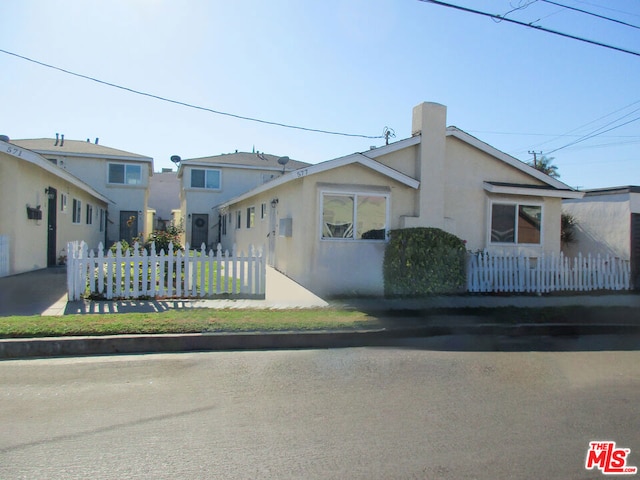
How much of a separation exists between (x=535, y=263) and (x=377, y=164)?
549 centimetres

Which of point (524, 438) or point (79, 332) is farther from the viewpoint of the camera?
point (79, 332)

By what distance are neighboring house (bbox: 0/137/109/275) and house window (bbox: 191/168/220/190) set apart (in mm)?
8727

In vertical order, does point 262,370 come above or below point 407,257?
below

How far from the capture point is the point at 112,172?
26547 millimetres

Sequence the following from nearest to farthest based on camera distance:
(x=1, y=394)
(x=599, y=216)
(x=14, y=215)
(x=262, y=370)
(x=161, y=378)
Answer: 1. (x=1, y=394)
2. (x=161, y=378)
3. (x=262, y=370)
4. (x=14, y=215)
5. (x=599, y=216)

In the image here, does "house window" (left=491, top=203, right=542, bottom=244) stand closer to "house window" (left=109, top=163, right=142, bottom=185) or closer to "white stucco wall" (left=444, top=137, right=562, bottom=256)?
"white stucco wall" (left=444, top=137, right=562, bottom=256)

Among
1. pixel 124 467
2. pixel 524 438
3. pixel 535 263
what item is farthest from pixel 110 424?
pixel 535 263

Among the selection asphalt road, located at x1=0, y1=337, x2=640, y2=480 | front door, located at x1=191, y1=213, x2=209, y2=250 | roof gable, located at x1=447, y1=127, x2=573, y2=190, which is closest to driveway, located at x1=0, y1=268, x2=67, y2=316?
asphalt road, located at x1=0, y1=337, x2=640, y2=480

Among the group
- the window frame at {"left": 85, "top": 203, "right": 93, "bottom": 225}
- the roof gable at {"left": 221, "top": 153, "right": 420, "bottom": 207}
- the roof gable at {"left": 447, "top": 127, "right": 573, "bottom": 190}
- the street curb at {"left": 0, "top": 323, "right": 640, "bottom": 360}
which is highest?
the roof gable at {"left": 447, "top": 127, "right": 573, "bottom": 190}

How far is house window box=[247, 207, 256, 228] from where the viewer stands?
19.2 meters

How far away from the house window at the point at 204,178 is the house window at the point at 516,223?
1842 centimetres

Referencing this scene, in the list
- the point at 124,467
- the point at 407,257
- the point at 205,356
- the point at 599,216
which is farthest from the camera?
the point at 599,216

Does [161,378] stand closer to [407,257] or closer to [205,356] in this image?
[205,356]

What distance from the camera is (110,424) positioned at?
4246 millimetres
